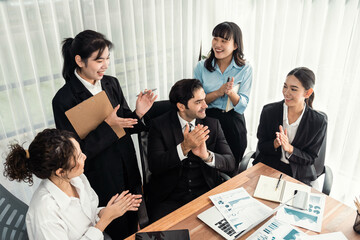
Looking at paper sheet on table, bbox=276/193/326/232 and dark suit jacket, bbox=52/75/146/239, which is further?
dark suit jacket, bbox=52/75/146/239

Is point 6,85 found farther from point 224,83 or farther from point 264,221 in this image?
point 264,221

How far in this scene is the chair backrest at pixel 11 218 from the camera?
1503 mm

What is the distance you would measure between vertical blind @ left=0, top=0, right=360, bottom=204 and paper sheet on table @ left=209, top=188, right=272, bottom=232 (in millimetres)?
1543

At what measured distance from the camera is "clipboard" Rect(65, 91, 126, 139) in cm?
178

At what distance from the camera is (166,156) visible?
1.97 metres

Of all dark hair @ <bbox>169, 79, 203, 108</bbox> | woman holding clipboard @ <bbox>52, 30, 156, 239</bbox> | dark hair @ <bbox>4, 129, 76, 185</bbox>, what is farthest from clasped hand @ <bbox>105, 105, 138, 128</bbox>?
dark hair @ <bbox>4, 129, 76, 185</bbox>

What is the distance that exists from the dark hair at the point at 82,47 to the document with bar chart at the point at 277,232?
4.52ft

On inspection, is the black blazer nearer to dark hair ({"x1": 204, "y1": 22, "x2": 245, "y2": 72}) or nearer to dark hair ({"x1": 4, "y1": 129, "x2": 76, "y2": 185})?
dark hair ({"x1": 4, "y1": 129, "x2": 76, "y2": 185})

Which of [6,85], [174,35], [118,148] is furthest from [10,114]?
[174,35]

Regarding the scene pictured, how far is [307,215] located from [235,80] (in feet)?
4.49

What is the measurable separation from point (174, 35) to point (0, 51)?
5.27 ft

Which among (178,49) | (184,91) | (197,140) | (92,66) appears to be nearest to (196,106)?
(184,91)

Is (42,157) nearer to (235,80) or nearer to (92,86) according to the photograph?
(92,86)

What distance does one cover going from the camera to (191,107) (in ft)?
6.75
